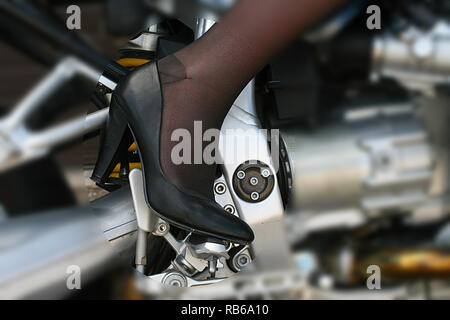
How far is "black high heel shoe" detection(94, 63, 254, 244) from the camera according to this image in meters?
0.88

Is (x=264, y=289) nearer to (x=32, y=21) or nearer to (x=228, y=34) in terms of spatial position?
(x=228, y=34)

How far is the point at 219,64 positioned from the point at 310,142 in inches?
6.4

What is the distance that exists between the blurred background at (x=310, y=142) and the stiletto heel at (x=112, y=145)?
→ 3 cm

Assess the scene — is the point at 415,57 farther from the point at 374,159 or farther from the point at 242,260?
the point at 242,260

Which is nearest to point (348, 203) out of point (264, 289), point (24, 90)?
point (264, 289)

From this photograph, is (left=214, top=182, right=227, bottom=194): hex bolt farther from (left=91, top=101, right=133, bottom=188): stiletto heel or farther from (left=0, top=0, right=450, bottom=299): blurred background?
(left=91, top=101, right=133, bottom=188): stiletto heel

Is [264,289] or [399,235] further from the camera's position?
[264,289]

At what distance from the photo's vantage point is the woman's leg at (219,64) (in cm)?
82

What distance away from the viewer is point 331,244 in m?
0.92

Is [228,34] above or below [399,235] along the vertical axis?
above

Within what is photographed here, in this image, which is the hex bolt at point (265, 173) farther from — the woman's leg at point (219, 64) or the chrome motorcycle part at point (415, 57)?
the chrome motorcycle part at point (415, 57)

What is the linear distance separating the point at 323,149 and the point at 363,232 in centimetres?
13

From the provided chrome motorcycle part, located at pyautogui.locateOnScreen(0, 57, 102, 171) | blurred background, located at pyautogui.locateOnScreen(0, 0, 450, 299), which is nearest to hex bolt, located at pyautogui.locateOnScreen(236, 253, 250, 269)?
blurred background, located at pyautogui.locateOnScreen(0, 0, 450, 299)

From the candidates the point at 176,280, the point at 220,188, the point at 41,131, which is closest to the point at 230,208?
the point at 220,188
